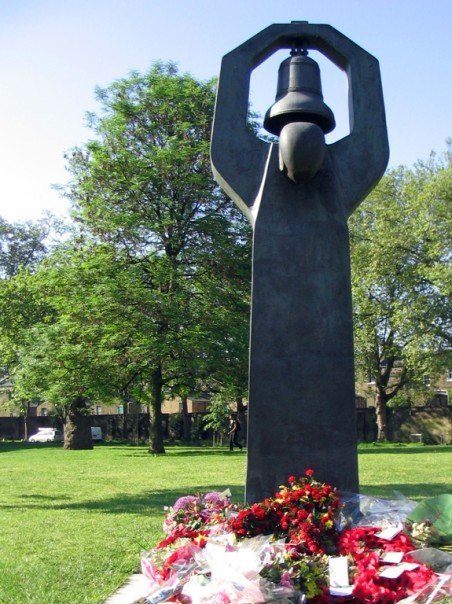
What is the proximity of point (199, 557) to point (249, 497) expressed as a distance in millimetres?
1257

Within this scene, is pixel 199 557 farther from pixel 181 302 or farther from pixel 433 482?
pixel 181 302

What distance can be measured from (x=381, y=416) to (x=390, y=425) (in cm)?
91

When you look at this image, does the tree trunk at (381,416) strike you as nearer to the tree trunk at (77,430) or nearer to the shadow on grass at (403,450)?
the shadow on grass at (403,450)

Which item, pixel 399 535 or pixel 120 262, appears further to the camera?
pixel 120 262

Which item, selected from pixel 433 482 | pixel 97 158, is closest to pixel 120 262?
pixel 97 158

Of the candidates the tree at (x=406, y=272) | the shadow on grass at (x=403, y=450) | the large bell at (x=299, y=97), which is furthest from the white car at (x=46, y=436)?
the large bell at (x=299, y=97)

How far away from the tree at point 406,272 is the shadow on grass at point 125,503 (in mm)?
21782

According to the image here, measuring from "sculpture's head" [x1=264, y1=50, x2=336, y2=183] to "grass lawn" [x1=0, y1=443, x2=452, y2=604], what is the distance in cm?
354

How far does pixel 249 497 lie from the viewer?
5.36 meters

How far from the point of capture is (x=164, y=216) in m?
26.1

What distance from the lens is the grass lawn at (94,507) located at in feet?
21.0

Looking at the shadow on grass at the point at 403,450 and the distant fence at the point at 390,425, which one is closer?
the shadow on grass at the point at 403,450

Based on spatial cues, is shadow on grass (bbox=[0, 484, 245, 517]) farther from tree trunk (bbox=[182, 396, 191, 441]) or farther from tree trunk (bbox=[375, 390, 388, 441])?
tree trunk (bbox=[375, 390, 388, 441])

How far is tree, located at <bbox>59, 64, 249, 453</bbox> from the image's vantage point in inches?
984
